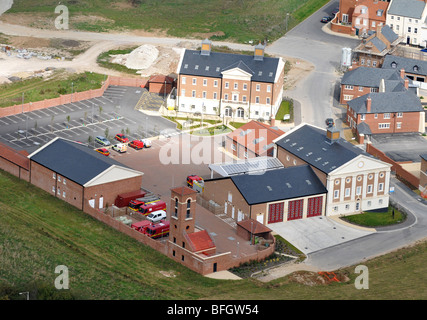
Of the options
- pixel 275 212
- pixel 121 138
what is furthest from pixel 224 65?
pixel 275 212

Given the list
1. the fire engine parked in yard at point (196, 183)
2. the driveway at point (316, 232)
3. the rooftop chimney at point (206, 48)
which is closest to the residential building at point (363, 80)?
the rooftop chimney at point (206, 48)

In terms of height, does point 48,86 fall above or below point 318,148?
below

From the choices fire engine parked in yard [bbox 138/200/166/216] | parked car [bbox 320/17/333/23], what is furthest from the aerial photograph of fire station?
parked car [bbox 320/17/333/23]

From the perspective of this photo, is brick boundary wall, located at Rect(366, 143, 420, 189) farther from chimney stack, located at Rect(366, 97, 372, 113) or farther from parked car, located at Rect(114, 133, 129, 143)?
parked car, located at Rect(114, 133, 129, 143)

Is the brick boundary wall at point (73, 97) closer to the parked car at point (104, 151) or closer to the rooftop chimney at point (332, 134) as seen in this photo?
the parked car at point (104, 151)

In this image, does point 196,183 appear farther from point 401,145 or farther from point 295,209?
point 401,145

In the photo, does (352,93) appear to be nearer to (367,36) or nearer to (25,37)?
(367,36)
